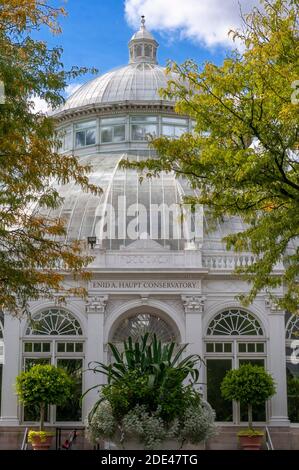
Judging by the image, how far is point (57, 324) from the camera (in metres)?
30.3

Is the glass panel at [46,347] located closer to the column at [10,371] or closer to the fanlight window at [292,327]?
the column at [10,371]

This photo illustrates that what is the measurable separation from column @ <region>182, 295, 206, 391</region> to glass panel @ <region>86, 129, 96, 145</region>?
37.1ft

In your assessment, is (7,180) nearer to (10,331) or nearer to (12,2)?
(12,2)

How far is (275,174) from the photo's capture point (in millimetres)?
16391

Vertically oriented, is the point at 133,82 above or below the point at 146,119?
above

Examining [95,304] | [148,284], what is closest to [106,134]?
[148,284]

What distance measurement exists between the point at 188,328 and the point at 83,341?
3.77 meters

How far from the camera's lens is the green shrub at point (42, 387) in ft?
88.9

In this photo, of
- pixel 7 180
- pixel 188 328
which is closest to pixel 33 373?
pixel 188 328

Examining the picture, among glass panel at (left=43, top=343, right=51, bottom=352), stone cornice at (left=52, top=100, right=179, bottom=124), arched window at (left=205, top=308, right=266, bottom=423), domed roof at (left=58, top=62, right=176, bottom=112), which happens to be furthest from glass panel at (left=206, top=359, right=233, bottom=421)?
domed roof at (left=58, top=62, right=176, bottom=112)

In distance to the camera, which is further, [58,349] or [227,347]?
[227,347]

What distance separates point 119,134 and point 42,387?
14552 mm

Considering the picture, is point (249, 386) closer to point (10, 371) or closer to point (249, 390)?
point (249, 390)

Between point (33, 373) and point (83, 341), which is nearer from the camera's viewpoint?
point (33, 373)
